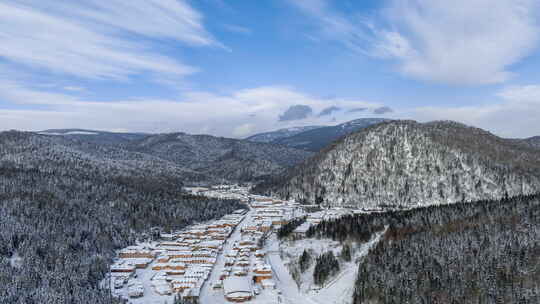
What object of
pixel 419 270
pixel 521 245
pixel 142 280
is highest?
pixel 521 245

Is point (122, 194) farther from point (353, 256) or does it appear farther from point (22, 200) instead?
point (353, 256)

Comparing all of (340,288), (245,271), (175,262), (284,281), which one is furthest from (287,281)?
(175,262)

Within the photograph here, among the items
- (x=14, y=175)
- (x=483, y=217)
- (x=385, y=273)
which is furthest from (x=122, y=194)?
(x=483, y=217)

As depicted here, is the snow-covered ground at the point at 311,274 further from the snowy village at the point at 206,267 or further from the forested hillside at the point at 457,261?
the forested hillside at the point at 457,261

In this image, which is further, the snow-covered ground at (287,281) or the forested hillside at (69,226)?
the snow-covered ground at (287,281)

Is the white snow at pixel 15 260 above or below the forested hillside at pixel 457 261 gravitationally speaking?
below

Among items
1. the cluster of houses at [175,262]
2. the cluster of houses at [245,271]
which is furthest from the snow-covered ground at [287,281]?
the cluster of houses at [175,262]

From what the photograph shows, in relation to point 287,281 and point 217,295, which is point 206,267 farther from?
point 287,281
